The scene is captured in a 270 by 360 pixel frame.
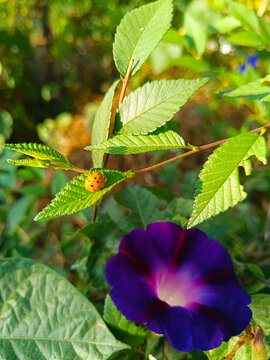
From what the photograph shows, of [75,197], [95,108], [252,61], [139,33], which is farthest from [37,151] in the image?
[95,108]

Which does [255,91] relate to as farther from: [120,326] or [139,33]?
[120,326]

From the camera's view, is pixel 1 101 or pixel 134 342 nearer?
pixel 134 342

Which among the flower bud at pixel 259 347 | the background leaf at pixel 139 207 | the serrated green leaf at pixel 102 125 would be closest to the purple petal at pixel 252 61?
the background leaf at pixel 139 207

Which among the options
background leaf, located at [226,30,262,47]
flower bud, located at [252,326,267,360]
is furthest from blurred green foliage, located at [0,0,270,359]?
flower bud, located at [252,326,267,360]

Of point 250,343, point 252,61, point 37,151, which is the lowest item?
point 250,343

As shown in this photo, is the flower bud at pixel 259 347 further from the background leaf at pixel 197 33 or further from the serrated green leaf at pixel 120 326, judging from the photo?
the background leaf at pixel 197 33

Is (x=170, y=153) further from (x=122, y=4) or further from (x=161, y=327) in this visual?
(x=161, y=327)

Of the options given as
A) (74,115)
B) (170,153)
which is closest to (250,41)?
(170,153)
